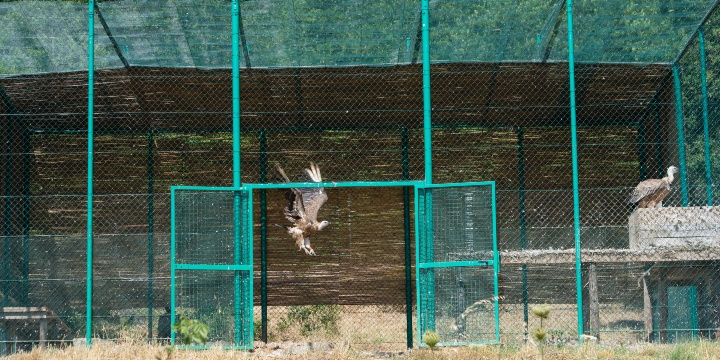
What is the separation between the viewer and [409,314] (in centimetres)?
1139

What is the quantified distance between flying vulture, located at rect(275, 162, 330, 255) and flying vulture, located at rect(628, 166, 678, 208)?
3688 mm

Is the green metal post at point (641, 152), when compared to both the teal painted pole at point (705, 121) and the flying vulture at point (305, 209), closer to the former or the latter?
the teal painted pole at point (705, 121)

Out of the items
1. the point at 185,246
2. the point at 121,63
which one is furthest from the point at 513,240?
the point at 121,63

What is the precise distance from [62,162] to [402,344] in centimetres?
534

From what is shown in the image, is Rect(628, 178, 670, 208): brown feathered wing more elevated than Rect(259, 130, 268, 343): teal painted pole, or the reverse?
Rect(628, 178, 670, 208): brown feathered wing

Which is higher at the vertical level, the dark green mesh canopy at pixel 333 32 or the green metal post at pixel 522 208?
the dark green mesh canopy at pixel 333 32

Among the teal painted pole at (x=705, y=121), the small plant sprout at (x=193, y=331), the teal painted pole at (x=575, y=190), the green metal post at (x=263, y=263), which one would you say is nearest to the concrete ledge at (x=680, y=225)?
the teal painted pole at (x=575, y=190)

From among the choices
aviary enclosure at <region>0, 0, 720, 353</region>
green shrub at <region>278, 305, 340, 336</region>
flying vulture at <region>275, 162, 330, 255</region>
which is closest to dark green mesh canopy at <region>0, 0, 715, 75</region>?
aviary enclosure at <region>0, 0, 720, 353</region>

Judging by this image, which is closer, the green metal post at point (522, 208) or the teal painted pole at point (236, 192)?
the teal painted pole at point (236, 192)

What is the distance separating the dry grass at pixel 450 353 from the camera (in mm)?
8391

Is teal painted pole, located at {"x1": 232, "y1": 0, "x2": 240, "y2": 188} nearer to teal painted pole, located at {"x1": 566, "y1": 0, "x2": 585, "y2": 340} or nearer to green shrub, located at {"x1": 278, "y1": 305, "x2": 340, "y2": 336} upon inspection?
green shrub, located at {"x1": 278, "y1": 305, "x2": 340, "y2": 336}

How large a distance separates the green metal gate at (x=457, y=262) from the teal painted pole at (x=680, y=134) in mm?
3207

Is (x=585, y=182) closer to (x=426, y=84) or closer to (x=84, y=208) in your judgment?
(x=426, y=84)

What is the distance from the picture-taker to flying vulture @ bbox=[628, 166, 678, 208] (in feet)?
35.3
